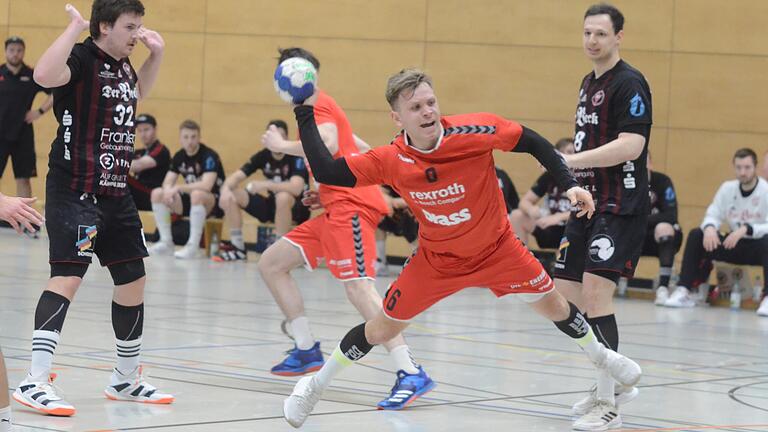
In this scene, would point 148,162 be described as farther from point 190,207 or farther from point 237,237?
point 237,237

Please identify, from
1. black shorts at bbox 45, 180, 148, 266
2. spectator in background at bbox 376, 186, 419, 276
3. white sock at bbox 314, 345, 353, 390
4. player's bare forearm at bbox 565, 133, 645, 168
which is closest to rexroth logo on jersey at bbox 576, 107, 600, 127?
player's bare forearm at bbox 565, 133, 645, 168

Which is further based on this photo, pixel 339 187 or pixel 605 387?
pixel 339 187

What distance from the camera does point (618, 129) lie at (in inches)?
253

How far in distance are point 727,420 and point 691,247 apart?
670 cm

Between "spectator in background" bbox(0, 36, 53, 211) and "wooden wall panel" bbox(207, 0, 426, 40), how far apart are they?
9.26 ft

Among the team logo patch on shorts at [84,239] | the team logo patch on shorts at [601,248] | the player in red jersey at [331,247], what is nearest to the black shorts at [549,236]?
the player in red jersey at [331,247]

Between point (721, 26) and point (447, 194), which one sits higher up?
point (721, 26)

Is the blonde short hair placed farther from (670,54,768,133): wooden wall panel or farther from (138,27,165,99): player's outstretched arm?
(670,54,768,133): wooden wall panel

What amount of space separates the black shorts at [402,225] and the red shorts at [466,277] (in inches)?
337

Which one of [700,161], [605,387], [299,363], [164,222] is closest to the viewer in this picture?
[605,387]

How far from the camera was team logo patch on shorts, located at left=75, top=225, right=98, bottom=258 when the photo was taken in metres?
5.96

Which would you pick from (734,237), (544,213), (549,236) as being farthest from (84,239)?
(544,213)

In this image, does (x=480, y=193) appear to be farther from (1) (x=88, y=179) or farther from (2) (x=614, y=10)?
(1) (x=88, y=179)

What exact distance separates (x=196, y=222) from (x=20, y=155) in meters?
2.54
